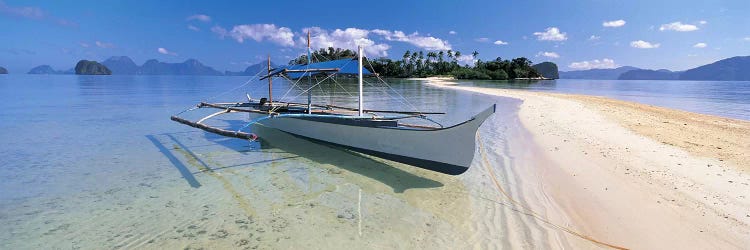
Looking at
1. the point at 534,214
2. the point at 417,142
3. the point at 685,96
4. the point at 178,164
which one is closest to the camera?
the point at 534,214

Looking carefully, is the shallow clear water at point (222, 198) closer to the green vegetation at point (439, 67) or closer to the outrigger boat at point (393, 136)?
the outrigger boat at point (393, 136)

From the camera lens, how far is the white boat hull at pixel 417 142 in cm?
566

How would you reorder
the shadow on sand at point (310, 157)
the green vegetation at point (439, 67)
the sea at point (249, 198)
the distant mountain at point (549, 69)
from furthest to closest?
the distant mountain at point (549, 69), the green vegetation at point (439, 67), the shadow on sand at point (310, 157), the sea at point (249, 198)

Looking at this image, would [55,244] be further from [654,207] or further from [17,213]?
[654,207]

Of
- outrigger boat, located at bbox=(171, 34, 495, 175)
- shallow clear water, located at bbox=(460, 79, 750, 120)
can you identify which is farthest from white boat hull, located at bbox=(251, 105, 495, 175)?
shallow clear water, located at bbox=(460, 79, 750, 120)

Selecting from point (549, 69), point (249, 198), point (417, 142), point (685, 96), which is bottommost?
point (249, 198)

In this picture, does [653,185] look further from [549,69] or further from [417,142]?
[549,69]

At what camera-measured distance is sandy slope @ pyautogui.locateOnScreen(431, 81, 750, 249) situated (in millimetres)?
4177

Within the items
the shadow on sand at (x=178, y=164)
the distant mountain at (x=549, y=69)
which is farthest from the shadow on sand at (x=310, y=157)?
the distant mountain at (x=549, y=69)

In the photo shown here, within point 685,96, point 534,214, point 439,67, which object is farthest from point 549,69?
point 534,214

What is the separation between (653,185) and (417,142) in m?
3.84

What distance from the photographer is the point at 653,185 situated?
5.62 m

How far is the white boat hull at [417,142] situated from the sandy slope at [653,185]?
159 centimetres

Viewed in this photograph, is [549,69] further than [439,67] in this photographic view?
Yes
